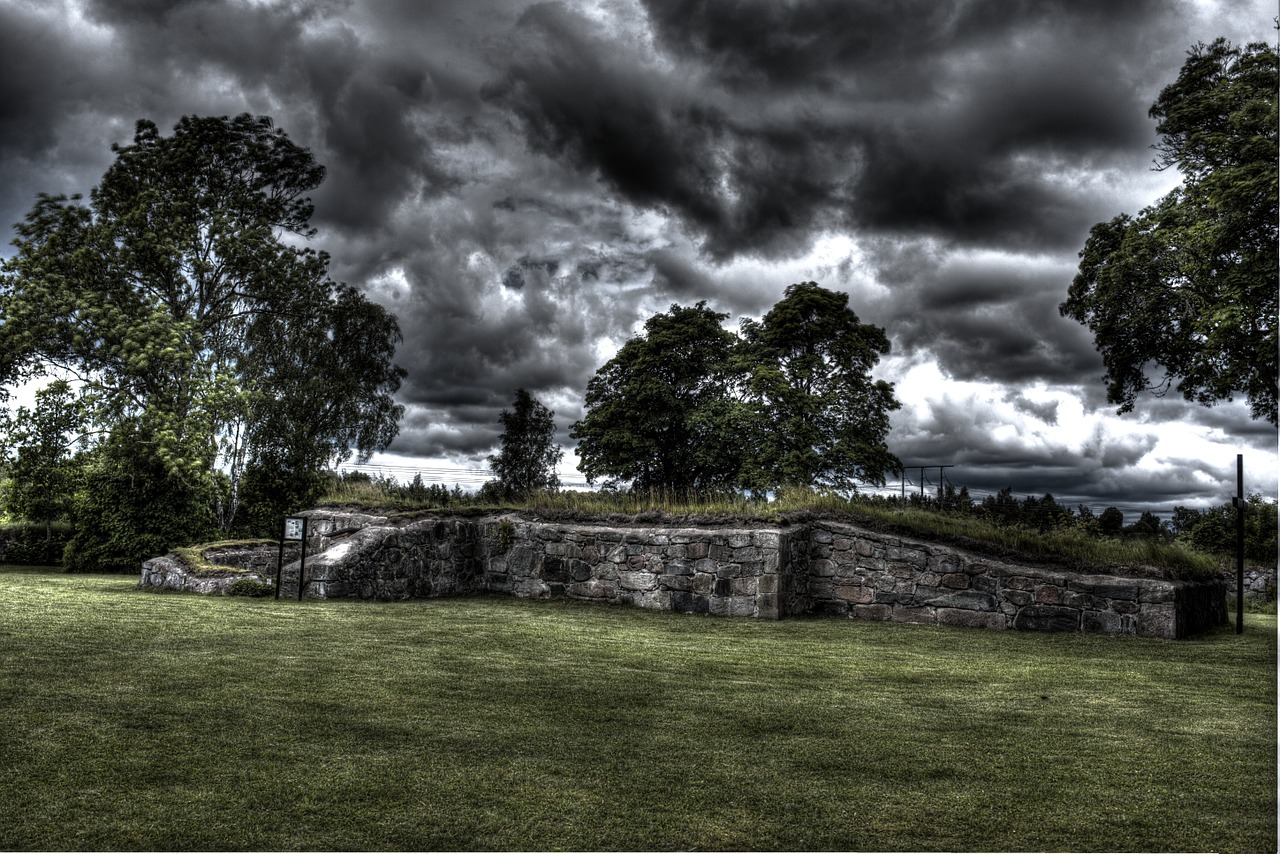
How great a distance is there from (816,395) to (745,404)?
8.25 ft

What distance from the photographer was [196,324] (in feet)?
67.8

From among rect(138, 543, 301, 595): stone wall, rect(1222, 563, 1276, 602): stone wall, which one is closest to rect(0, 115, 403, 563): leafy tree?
rect(138, 543, 301, 595): stone wall

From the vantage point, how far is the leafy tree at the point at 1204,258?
8648 millimetres

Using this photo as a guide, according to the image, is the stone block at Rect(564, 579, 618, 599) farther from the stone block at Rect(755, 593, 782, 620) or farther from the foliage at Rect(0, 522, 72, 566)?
the foliage at Rect(0, 522, 72, 566)

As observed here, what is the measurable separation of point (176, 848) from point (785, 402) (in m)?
25.9

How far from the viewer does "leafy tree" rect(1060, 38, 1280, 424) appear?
28.4 feet

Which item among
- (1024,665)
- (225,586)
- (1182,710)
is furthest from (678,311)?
(1182,710)

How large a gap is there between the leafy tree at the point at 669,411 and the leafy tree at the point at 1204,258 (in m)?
13.6

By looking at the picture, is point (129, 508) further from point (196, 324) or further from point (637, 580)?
point (637, 580)

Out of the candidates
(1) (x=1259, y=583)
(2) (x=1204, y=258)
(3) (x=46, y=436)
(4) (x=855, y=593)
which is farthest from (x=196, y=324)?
(1) (x=1259, y=583)

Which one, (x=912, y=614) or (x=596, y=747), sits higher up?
(x=596, y=747)

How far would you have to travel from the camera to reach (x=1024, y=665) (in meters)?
7.87

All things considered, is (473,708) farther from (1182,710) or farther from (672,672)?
(1182,710)

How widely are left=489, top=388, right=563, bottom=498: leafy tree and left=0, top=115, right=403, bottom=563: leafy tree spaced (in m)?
15.1
